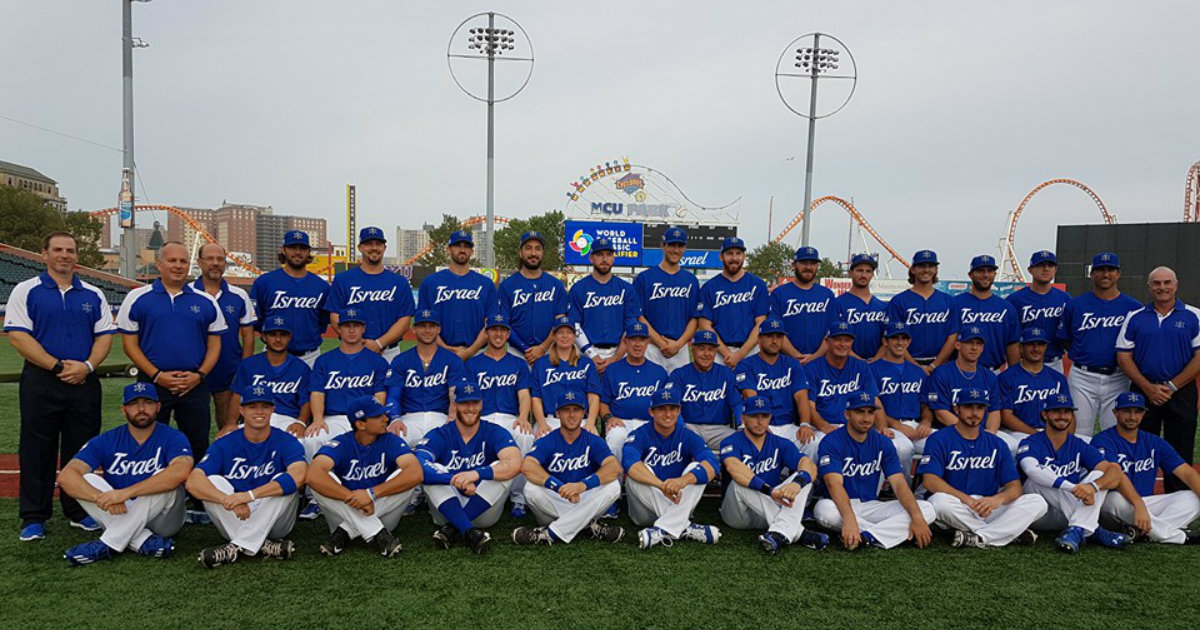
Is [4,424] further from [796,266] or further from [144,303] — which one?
[796,266]

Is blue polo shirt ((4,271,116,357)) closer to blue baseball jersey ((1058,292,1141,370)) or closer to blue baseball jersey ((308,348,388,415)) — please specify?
blue baseball jersey ((308,348,388,415))

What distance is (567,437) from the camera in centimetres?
531

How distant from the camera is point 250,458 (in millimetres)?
4723

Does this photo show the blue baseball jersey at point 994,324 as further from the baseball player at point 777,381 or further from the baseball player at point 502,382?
the baseball player at point 502,382

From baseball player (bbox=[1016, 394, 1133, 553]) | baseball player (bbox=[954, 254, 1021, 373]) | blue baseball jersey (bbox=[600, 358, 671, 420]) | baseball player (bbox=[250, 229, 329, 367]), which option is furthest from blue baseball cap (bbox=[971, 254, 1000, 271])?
baseball player (bbox=[250, 229, 329, 367])

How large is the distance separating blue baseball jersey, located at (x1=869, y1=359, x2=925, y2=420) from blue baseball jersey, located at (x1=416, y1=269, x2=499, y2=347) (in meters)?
3.58

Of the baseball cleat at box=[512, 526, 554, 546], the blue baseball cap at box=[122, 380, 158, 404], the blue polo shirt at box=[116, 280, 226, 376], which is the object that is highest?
the blue polo shirt at box=[116, 280, 226, 376]

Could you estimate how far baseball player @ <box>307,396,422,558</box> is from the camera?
4.63m

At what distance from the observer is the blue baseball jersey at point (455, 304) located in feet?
21.1

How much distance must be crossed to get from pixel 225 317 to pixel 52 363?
1.19 metres

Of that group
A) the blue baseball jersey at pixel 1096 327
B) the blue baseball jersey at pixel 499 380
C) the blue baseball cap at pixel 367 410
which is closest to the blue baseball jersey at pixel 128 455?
the blue baseball cap at pixel 367 410

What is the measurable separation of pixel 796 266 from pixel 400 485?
14.1 feet

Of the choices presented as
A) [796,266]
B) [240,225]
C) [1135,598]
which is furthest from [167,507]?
[240,225]

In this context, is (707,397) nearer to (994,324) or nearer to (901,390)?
(901,390)
